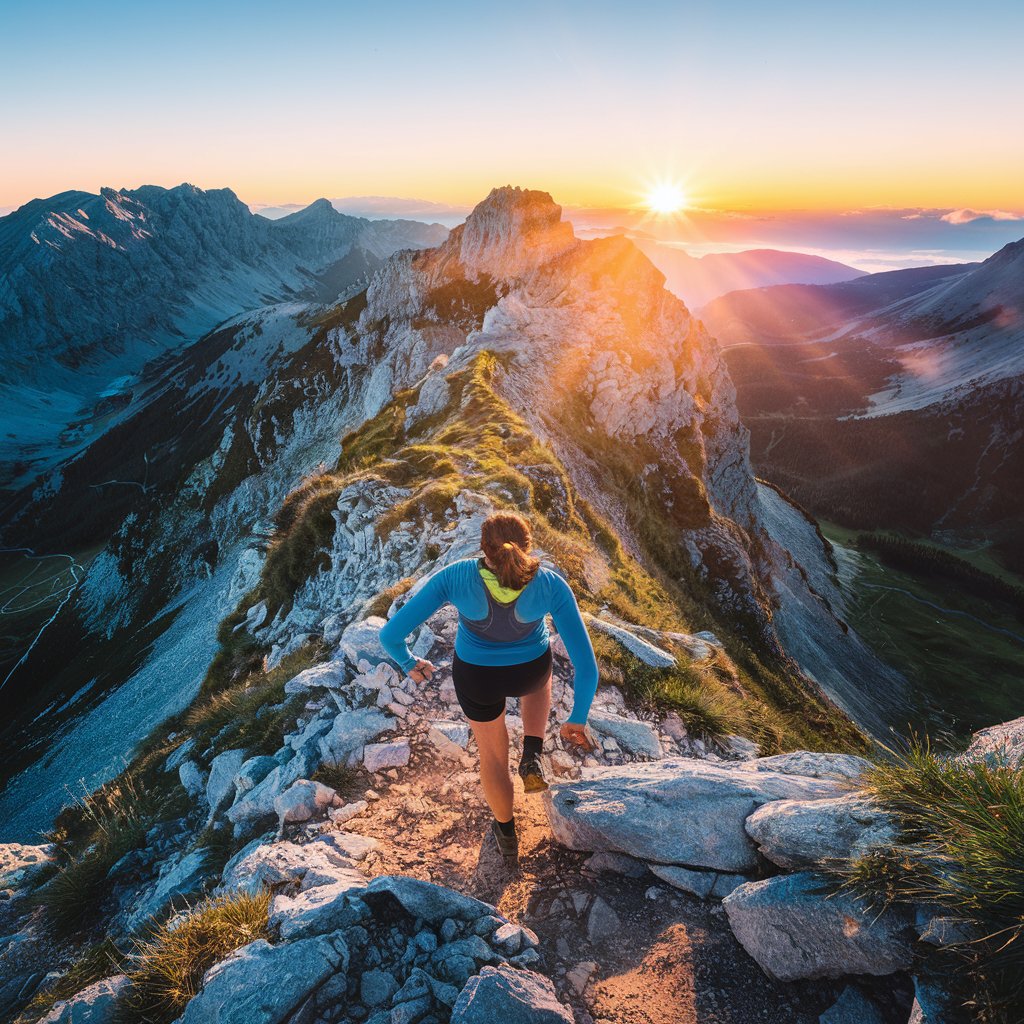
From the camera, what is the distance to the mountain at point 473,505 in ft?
58.4

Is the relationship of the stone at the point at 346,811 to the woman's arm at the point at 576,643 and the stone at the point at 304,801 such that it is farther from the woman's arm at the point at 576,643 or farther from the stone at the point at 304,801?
the woman's arm at the point at 576,643

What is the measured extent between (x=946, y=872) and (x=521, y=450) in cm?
1971

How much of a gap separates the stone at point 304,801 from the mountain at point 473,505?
15.9ft

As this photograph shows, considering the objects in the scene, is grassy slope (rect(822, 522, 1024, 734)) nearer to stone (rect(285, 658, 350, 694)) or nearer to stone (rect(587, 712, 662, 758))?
stone (rect(587, 712, 662, 758))

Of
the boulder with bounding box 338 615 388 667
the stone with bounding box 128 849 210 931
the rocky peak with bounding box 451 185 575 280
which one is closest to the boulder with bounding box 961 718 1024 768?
the boulder with bounding box 338 615 388 667

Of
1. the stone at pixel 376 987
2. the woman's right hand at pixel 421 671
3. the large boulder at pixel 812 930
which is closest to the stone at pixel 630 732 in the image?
the woman's right hand at pixel 421 671

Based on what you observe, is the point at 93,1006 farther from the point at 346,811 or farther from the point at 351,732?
the point at 351,732

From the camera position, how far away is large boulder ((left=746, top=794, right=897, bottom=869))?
13.9 ft

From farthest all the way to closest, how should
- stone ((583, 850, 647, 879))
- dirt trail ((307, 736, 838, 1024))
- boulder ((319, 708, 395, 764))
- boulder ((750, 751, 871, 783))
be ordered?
boulder ((319, 708, 395, 764))
boulder ((750, 751, 871, 783))
stone ((583, 850, 647, 879))
dirt trail ((307, 736, 838, 1024))

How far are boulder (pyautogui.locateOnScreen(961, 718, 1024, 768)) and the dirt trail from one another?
8.95 ft

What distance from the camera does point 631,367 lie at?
40312 mm

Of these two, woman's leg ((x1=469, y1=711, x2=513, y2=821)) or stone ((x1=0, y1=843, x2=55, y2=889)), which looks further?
stone ((x1=0, y1=843, x2=55, y2=889))

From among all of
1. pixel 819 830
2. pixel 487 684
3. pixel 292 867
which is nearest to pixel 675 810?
pixel 819 830

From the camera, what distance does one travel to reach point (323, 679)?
9148 mm
